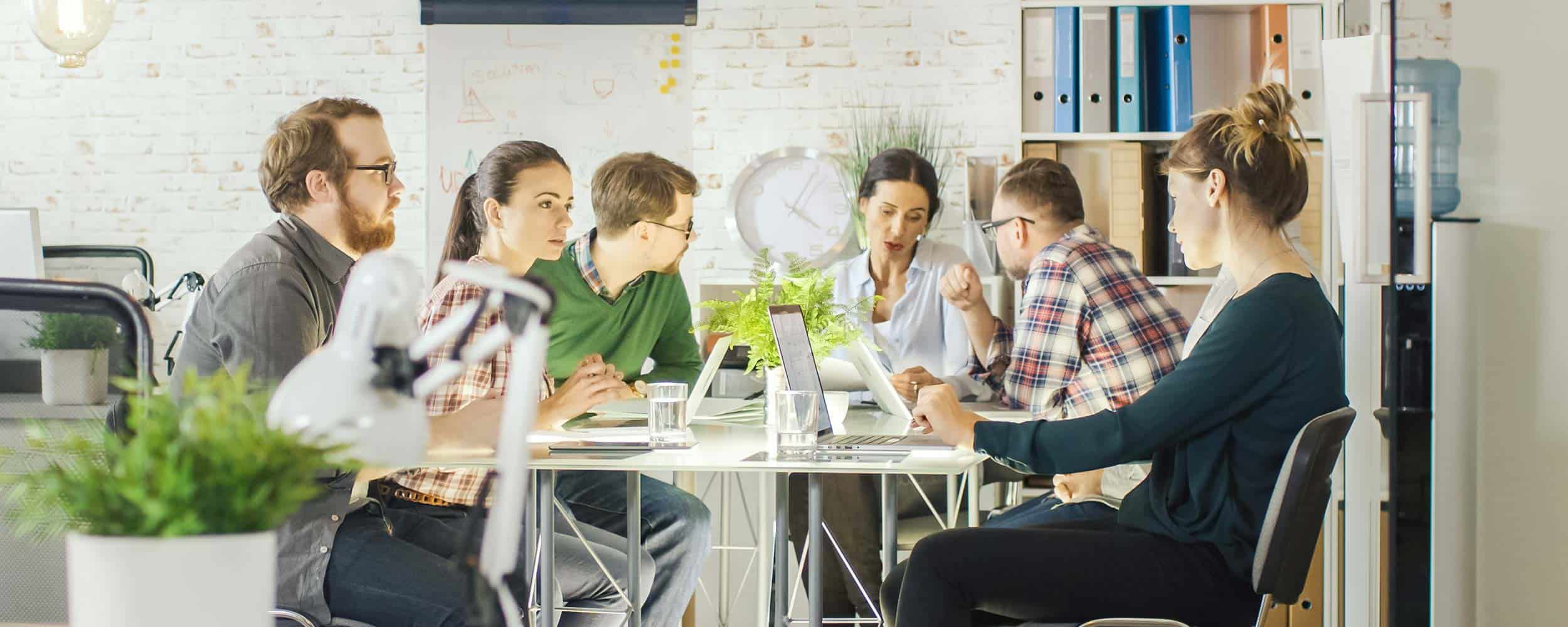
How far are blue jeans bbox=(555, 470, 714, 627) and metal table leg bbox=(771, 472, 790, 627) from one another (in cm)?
41

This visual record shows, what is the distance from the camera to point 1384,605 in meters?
2.83

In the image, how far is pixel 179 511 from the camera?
768 millimetres

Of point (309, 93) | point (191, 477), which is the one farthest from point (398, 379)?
point (309, 93)

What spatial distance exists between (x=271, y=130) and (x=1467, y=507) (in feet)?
12.3

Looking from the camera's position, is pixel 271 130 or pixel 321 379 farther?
pixel 271 130

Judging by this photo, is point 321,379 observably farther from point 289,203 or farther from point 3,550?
point 289,203

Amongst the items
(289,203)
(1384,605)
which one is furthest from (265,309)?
(1384,605)

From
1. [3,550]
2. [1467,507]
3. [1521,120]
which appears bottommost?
[1467,507]

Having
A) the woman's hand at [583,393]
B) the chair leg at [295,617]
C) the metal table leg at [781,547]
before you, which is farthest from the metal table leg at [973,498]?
the chair leg at [295,617]

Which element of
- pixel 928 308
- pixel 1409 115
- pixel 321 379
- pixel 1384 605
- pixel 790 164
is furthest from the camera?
pixel 790 164

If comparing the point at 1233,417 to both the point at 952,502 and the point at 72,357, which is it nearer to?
the point at 952,502

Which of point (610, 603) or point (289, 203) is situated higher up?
point (289, 203)

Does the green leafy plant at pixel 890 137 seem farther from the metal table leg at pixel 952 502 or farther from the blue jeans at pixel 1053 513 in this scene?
the blue jeans at pixel 1053 513

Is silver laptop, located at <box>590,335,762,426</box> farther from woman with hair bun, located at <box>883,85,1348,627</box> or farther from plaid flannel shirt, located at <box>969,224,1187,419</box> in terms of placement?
woman with hair bun, located at <box>883,85,1348,627</box>
